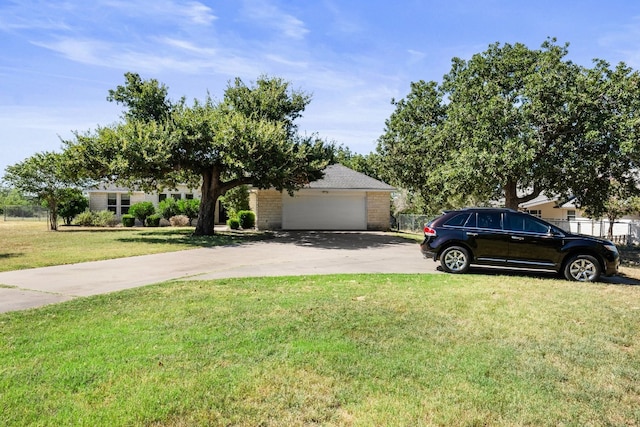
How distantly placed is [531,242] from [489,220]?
3.61 ft

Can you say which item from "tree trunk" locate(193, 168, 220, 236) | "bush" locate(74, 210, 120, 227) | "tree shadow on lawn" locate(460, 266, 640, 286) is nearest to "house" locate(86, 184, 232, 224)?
"bush" locate(74, 210, 120, 227)

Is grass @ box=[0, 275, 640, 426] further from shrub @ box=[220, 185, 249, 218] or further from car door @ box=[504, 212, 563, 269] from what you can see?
shrub @ box=[220, 185, 249, 218]

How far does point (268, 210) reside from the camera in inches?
1101

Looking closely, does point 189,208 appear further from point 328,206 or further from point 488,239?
point 488,239

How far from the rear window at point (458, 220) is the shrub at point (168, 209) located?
84.5 ft

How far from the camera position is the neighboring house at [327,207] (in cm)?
2797

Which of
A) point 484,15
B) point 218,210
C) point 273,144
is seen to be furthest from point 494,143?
point 218,210

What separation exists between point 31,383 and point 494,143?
15.0m

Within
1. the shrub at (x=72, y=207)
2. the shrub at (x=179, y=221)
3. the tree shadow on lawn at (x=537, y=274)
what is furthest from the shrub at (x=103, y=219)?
the tree shadow on lawn at (x=537, y=274)

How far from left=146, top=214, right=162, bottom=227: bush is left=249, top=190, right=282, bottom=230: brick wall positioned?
8569 mm

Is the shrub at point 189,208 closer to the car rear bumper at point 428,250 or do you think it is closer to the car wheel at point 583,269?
the car rear bumper at point 428,250

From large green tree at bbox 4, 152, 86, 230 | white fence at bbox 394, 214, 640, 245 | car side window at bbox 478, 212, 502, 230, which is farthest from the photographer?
large green tree at bbox 4, 152, 86, 230

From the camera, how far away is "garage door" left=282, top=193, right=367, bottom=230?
2814cm

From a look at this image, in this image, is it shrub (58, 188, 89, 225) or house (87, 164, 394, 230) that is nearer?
house (87, 164, 394, 230)
